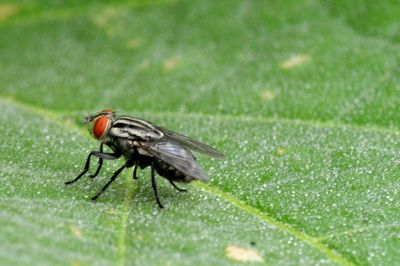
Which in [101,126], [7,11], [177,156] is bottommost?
[177,156]

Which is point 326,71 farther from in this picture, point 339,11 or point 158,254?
point 158,254

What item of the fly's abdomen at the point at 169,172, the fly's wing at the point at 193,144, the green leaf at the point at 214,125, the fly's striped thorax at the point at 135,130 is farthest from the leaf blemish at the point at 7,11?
the fly's abdomen at the point at 169,172

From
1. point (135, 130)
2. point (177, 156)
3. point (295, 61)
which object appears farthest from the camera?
point (295, 61)

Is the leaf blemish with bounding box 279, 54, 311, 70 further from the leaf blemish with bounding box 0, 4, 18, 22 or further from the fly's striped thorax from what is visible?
the leaf blemish with bounding box 0, 4, 18, 22

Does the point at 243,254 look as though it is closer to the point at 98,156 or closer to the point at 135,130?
the point at 135,130

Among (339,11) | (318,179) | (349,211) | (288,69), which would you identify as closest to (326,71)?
(288,69)

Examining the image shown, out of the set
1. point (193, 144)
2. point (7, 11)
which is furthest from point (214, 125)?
point (7, 11)

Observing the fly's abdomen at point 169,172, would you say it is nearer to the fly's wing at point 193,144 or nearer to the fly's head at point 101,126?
the fly's wing at point 193,144
